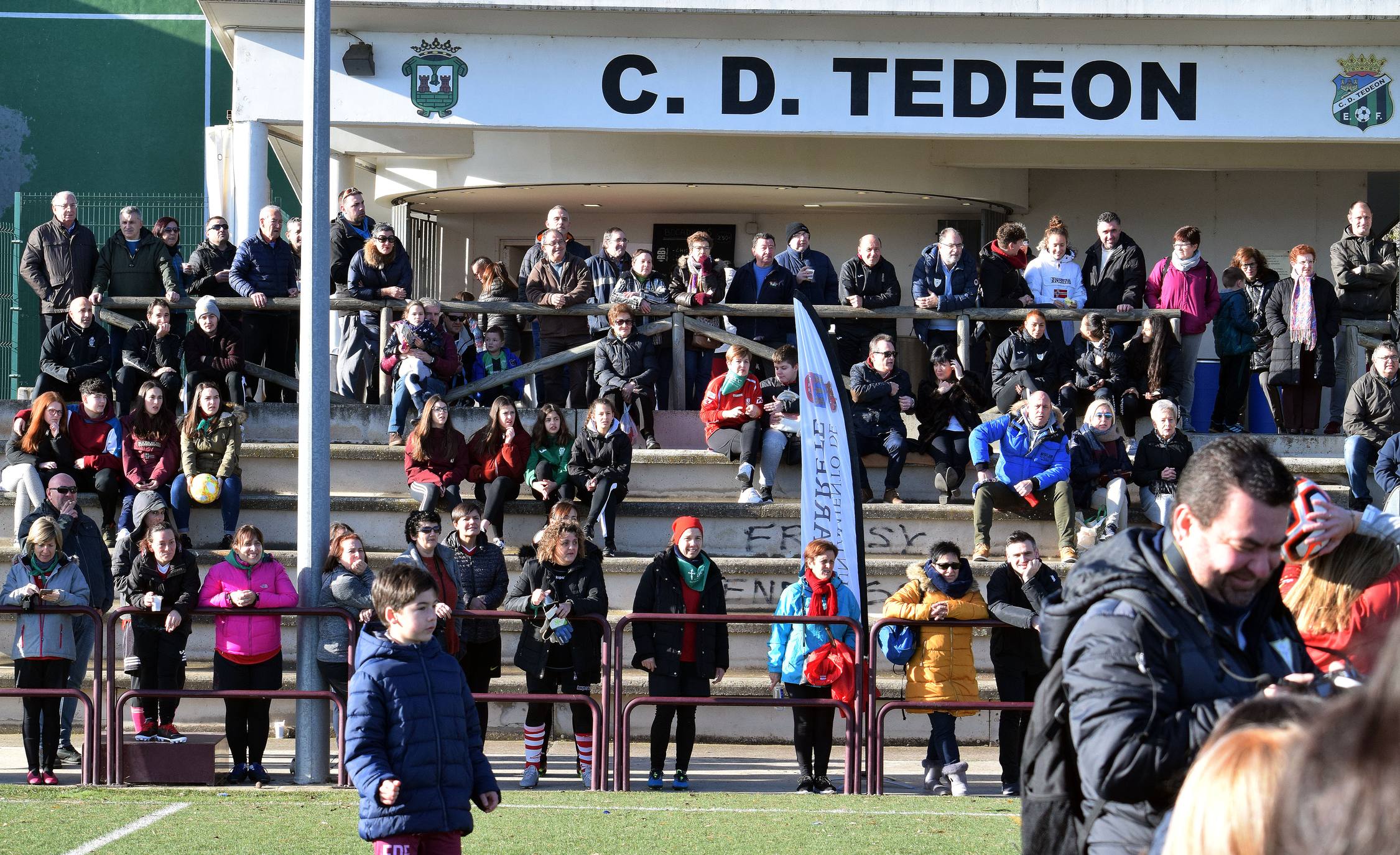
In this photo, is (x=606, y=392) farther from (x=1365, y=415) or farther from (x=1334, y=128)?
(x=1334, y=128)

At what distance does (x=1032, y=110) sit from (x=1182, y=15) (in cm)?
156

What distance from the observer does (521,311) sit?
45.1 ft

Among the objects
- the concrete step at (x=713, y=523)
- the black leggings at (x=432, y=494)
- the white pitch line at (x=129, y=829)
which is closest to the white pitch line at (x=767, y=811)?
the white pitch line at (x=129, y=829)

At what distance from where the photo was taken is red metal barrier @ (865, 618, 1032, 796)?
9.22 m

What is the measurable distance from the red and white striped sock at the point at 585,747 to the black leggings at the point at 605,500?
92.6 inches

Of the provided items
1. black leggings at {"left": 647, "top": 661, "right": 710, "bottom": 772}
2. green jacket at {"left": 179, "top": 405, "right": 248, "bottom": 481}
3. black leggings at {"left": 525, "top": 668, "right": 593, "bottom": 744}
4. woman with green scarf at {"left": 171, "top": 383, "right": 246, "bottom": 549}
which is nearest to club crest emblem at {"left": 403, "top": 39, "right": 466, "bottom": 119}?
woman with green scarf at {"left": 171, "top": 383, "right": 246, "bottom": 549}

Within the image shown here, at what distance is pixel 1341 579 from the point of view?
4.31 metres

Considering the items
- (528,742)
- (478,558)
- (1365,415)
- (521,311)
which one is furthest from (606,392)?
(1365,415)

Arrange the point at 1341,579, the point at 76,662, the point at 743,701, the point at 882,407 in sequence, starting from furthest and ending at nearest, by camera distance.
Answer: the point at 882,407 < the point at 76,662 < the point at 743,701 < the point at 1341,579

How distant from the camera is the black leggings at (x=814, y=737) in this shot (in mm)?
9750

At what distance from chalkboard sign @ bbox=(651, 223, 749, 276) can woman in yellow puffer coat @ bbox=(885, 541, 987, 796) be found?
377 inches

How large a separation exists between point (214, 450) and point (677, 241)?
823 centimetres

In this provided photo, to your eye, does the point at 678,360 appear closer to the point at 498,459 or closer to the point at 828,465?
the point at 498,459

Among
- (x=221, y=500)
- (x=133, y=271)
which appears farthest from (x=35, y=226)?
(x=221, y=500)
